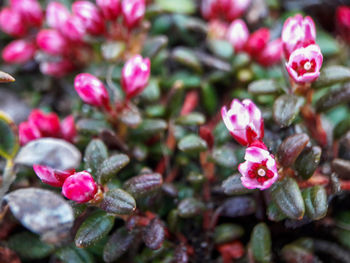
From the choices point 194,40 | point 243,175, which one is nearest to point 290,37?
point 243,175

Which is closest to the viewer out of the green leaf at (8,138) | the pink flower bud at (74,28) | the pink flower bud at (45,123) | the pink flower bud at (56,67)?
the green leaf at (8,138)

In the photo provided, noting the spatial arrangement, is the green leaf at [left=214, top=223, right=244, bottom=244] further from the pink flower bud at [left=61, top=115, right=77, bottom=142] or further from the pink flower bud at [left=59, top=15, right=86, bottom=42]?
the pink flower bud at [left=59, top=15, right=86, bottom=42]

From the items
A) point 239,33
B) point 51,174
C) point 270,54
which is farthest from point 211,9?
point 51,174

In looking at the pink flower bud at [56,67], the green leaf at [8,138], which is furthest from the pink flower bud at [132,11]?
the green leaf at [8,138]

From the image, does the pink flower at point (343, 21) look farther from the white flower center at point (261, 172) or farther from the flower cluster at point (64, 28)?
the white flower center at point (261, 172)

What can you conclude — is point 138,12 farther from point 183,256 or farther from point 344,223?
point 344,223
